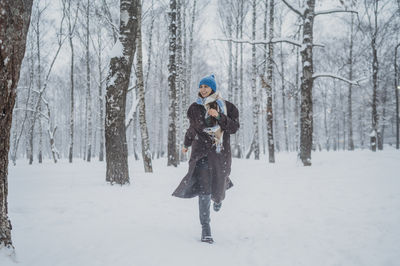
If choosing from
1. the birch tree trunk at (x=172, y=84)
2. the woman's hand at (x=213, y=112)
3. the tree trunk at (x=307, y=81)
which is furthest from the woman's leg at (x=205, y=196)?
the birch tree trunk at (x=172, y=84)

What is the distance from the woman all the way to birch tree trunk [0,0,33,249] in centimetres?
163

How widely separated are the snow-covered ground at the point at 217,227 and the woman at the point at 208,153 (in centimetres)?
52

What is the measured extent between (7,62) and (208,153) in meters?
1.99

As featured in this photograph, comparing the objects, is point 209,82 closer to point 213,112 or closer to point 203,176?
point 213,112

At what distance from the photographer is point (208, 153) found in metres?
2.87

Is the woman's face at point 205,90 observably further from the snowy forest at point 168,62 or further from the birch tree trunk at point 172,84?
the birch tree trunk at point 172,84

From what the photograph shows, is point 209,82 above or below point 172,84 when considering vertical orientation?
below

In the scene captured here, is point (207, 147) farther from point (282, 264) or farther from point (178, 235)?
point (282, 264)

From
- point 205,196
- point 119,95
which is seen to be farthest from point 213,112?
point 119,95

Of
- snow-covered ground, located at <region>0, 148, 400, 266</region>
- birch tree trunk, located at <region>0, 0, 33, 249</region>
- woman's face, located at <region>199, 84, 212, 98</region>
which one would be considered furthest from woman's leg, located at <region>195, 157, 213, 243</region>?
birch tree trunk, located at <region>0, 0, 33, 249</region>

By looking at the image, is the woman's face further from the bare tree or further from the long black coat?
the bare tree

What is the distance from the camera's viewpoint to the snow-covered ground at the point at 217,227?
2396mm

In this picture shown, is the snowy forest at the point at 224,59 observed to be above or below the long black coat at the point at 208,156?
above

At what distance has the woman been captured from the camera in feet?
9.27
